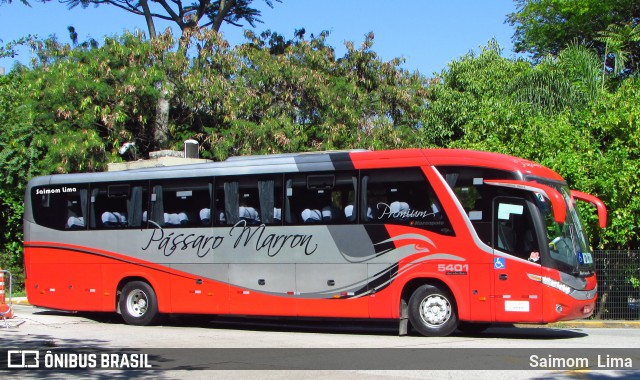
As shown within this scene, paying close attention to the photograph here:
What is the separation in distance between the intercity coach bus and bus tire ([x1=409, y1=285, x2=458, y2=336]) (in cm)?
3

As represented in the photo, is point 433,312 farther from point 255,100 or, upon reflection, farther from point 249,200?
point 255,100

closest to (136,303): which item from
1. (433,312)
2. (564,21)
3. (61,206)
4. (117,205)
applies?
(117,205)

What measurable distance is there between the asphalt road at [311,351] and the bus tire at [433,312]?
0.30 meters

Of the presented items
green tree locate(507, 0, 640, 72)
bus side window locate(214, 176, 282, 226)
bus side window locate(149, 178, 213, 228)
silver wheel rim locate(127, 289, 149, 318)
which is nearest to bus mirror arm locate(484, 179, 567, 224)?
bus side window locate(214, 176, 282, 226)

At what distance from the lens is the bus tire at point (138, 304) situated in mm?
18531

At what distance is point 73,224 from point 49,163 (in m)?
8.62

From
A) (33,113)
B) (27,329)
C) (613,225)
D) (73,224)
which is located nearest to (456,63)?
(613,225)

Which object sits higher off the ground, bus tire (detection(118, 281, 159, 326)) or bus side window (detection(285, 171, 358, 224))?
bus side window (detection(285, 171, 358, 224))

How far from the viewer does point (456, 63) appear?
33.0 metres

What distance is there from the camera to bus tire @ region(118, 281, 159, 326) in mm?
18531

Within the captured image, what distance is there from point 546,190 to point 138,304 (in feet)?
31.4

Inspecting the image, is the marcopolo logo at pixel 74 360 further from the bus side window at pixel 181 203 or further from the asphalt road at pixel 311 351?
the bus side window at pixel 181 203

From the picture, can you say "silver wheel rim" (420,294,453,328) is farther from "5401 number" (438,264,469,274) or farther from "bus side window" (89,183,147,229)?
"bus side window" (89,183,147,229)

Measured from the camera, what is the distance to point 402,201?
51.5ft
